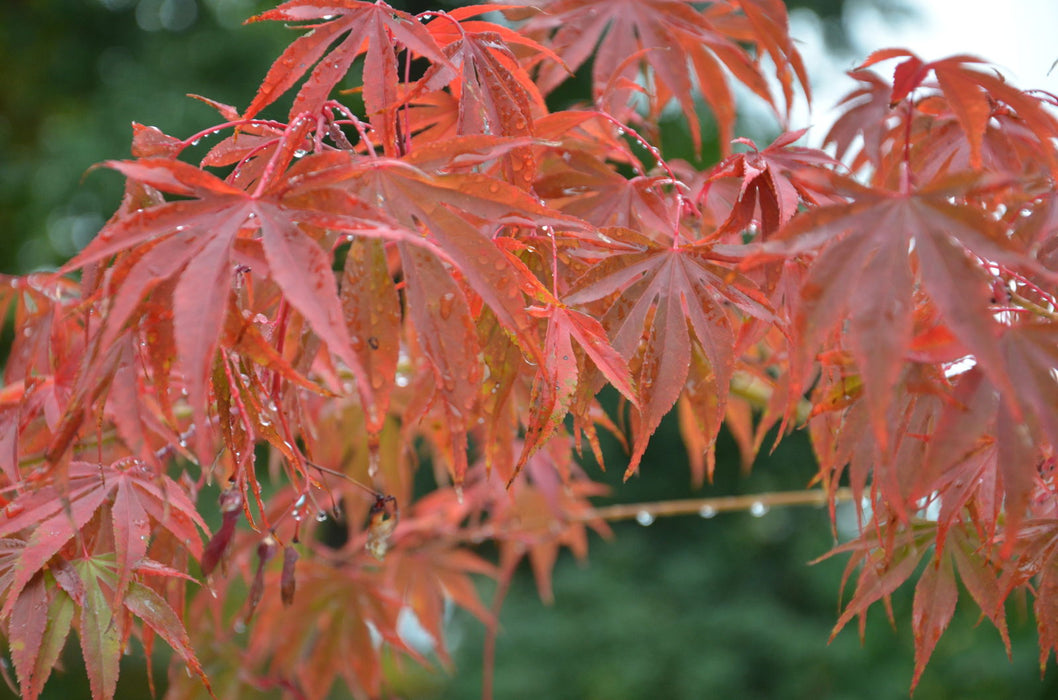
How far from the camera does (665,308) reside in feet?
1.89

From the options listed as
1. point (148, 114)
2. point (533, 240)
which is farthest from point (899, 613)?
point (148, 114)

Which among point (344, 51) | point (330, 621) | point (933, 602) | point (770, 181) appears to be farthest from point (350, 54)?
point (330, 621)

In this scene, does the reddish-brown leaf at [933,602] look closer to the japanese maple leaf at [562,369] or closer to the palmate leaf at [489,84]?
the japanese maple leaf at [562,369]

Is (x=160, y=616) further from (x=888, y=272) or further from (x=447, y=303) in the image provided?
(x=888, y=272)

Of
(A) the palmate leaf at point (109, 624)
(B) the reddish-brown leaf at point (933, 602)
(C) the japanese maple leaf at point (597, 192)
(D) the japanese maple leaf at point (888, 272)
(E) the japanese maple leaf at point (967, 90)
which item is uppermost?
(E) the japanese maple leaf at point (967, 90)

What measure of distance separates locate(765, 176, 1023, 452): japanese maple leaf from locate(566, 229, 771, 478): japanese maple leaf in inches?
4.3

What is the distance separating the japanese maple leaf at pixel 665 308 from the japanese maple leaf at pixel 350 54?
0.17 metres

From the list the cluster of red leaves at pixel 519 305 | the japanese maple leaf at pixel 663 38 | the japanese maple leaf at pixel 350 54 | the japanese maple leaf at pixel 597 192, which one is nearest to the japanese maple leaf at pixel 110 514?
the cluster of red leaves at pixel 519 305

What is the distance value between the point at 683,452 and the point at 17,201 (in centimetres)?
280

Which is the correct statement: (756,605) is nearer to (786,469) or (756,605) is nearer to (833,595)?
Answer: (833,595)

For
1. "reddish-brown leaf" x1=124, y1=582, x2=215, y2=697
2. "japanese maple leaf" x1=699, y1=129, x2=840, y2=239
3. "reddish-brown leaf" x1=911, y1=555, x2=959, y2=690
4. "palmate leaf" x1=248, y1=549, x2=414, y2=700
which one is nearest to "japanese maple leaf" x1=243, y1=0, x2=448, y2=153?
"japanese maple leaf" x1=699, y1=129, x2=840, y2=239

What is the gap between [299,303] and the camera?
0.41 meters

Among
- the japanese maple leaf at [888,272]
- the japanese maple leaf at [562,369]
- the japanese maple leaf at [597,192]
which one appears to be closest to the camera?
the japanese maple leaf at [888,272]

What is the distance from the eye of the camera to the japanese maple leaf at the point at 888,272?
395 mm
